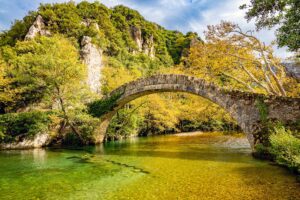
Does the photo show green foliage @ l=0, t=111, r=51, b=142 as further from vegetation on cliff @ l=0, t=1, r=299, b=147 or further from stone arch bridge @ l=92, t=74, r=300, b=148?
stone arch bridge @ l=92, t=74, r=300, b=148

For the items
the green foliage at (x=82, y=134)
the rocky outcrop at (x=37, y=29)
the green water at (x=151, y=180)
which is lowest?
the green water at (x=151, y=180)

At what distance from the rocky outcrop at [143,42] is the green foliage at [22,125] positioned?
105 ft

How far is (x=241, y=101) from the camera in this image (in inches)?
461

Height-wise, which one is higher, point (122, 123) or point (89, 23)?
point (89, 23)

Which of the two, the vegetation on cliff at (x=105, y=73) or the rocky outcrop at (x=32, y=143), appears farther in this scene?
the rocky outcrop at (x=32, y=143)

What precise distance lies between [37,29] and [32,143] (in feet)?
53.8

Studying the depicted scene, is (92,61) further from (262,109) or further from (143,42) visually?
(262,109)

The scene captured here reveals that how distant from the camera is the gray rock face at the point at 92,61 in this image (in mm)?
29691

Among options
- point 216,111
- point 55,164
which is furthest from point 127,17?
point 55,164

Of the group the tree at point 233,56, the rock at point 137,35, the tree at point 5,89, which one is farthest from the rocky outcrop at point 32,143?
the rock at point 137,35

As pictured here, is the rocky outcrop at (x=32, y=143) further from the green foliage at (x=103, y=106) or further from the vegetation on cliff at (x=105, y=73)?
the green foliage at (x=103, y=106)

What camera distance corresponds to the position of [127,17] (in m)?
51.0

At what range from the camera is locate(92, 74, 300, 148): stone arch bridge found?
1012 cm

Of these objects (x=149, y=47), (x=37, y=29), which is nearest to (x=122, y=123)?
(x=37, y=29)
